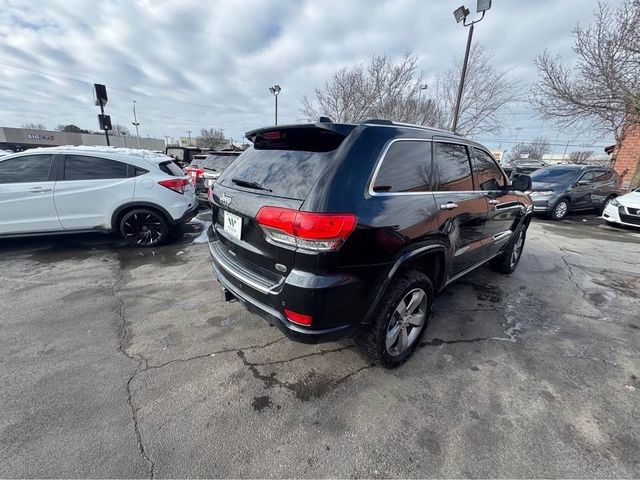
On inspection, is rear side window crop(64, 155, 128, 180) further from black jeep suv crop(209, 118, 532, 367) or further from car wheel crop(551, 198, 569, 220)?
car wheel crop(551, 198, 569, 220)

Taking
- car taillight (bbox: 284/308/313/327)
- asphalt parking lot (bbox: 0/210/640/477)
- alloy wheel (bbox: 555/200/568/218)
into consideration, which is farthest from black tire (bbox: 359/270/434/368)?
alloy wheel (bbox: 555/200/568/218)

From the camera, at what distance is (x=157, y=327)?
298 cm

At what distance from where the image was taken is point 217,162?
861cm

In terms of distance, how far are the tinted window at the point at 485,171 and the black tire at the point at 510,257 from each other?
108 centimetres

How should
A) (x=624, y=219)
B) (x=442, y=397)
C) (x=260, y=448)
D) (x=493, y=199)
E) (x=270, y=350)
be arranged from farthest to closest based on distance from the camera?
(x=624, y=219), (x=493, y=199), (x=270, y=350), (x=442, y=397), (x=260, y=448)

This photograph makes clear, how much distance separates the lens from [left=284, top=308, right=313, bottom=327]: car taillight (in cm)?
190

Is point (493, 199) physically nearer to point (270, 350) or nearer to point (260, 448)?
point (270, 350)

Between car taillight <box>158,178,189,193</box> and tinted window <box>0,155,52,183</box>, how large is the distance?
1666 mm

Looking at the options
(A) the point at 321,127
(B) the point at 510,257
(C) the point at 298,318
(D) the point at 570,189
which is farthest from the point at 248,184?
(D) the point at 570,189

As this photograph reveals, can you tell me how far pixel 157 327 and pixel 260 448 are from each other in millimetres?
1754

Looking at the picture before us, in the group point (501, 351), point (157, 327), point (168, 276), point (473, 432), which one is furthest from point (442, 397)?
point (168, 276)

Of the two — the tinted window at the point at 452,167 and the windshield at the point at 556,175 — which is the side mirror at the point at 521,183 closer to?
the tinted window at the point at 452,167

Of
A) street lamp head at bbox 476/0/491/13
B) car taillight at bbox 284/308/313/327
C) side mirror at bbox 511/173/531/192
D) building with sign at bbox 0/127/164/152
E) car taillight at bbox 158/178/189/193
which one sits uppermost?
street lamp head at bbox 476/0/491/13

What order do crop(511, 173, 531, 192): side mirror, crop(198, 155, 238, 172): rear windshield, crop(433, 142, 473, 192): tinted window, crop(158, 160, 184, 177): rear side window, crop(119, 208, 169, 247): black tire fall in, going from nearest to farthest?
crop(433, 142, 473, 192): tinted window < crop(511, 173, 531, 192): side mirror < crop(119, 208, 169, 247): black tire < crop(158, 160, 184, 177): rear side window < crop(198, 155, 238, 172): rear windshield
